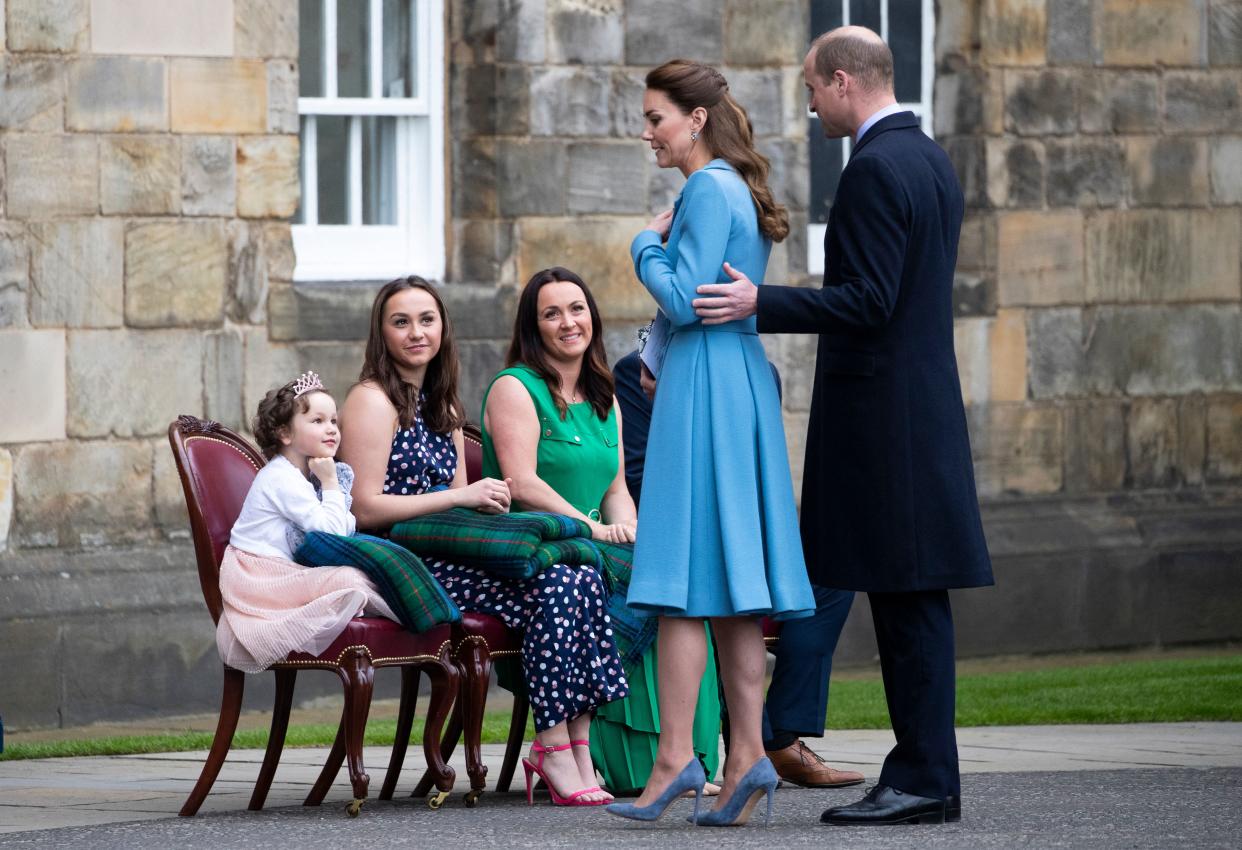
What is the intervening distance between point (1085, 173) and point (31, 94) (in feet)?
17.5

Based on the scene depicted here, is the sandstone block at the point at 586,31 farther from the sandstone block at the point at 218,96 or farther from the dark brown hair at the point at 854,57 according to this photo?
the dark brown hair at the point at 854,57

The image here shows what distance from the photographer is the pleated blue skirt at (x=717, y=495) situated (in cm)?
585

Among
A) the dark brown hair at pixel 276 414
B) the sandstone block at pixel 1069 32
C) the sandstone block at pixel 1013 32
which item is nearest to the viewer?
the dark brown hair at pixel 276 414

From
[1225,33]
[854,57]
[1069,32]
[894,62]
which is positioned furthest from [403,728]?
[1225,33]

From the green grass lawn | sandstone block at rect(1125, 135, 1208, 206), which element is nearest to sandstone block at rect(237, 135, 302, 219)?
the green grass lawn

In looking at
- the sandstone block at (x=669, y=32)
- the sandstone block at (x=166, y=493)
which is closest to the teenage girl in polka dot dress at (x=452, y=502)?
the sandstone block at (x=166, y=493)

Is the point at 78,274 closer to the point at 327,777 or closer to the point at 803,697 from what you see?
the point at 327,777

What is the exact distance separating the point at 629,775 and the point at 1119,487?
226 inches

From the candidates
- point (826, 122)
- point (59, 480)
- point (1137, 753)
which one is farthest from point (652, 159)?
point (826, 122)

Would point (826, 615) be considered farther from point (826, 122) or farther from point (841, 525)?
point (826, 122)

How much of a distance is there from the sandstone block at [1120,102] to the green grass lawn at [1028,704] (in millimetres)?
2763

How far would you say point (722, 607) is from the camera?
19.2 feet

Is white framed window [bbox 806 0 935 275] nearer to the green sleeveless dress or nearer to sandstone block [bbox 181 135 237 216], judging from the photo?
sandstone block [bbox 181 135 237 216]

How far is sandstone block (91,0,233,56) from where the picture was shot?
9.42 meters
